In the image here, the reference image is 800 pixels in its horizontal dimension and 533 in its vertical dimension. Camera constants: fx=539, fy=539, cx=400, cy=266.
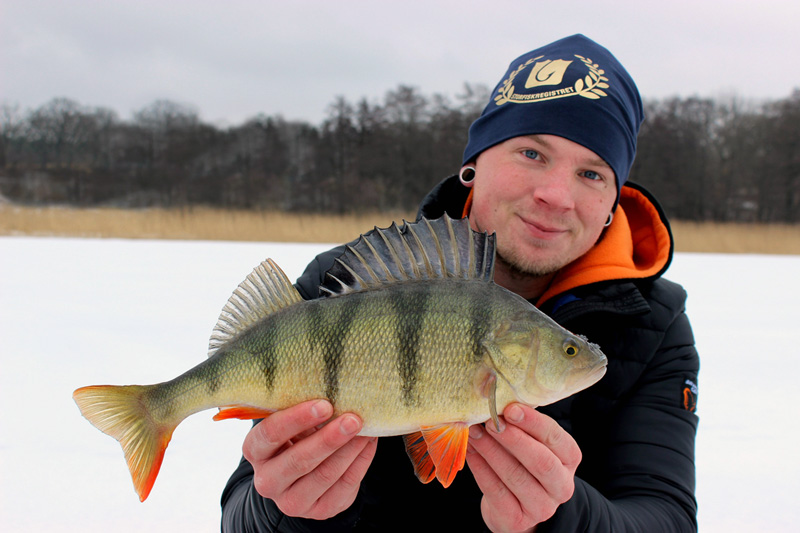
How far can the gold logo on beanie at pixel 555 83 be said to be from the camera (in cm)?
208

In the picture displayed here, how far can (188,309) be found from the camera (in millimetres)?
5809

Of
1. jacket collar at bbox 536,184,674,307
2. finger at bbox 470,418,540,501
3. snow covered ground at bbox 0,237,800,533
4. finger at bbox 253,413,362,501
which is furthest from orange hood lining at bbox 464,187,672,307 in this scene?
snow covered ground at bbox 0,237,800,533

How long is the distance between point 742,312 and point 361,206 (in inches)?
543

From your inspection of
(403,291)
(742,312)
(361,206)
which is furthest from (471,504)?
(361,206)

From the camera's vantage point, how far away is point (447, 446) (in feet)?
4.22

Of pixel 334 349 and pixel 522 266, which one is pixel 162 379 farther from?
pixel 334 349

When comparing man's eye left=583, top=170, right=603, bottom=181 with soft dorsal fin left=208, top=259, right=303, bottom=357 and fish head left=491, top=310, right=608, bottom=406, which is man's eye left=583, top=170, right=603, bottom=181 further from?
soft dorsal fin left=208, top=259, right=303, bottom=357

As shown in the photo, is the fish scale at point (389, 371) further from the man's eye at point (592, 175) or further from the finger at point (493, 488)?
the man's eye at point (592, 175)

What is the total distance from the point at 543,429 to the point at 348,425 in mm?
473

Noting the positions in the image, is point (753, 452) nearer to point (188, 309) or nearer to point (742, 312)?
point (742, 312)

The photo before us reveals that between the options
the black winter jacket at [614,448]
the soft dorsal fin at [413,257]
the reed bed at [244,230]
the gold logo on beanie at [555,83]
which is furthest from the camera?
the reed bed at [244,230]

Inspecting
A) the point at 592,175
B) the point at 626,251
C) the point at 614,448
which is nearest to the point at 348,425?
the point at 614,448

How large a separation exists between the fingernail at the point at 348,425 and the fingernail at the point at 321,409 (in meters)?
0.04

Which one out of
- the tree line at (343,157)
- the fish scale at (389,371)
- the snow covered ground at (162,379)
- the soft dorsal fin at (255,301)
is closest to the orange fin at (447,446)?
the fish scale at (389,371)
